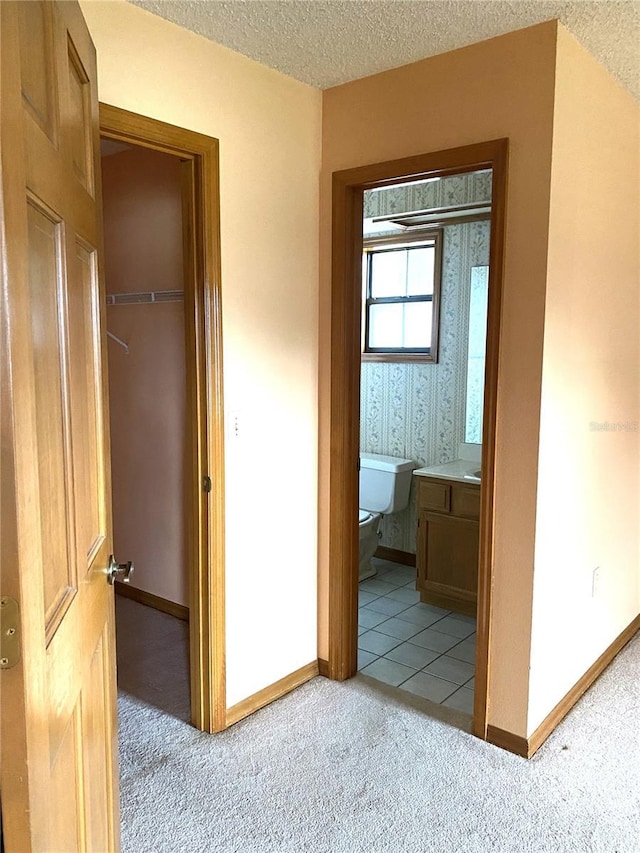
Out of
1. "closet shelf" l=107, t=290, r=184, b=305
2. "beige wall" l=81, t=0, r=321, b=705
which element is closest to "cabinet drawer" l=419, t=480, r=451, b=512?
"beige wall" l=81, t=0, r=321, b=705

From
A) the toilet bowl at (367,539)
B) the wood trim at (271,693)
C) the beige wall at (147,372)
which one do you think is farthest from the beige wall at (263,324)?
the toilet bowl at (367,539)

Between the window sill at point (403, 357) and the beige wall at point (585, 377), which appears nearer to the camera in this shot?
the beige wall at point (585, 377)

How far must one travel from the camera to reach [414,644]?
325 centimetres

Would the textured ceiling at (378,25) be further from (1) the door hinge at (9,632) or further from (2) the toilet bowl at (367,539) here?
(2) the toilet bowl at (367,539)

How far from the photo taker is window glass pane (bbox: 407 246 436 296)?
4.07 m

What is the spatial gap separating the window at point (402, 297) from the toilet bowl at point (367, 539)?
1003mm

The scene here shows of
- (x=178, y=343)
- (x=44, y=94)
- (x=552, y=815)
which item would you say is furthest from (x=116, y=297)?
(x=552, y=815)

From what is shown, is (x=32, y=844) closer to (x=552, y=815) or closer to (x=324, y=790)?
(x=324, y=790)

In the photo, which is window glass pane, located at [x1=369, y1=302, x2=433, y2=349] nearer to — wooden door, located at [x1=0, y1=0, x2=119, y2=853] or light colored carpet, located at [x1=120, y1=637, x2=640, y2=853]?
light colored carpet, located at [x1=120, y1=637, x2=640, y2=853]

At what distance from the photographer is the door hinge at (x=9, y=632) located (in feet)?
2.85

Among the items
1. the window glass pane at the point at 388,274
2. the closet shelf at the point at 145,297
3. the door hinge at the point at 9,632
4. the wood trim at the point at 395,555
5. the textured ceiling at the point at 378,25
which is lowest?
the wood trim at the point at 395,555

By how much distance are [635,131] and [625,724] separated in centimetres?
238

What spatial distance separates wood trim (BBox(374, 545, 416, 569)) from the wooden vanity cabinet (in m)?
0.63

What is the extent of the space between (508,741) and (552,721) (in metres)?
0.23
